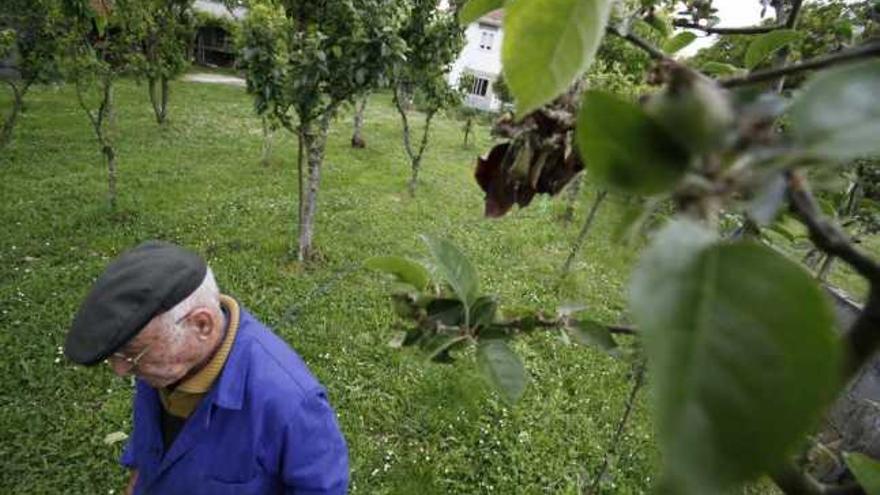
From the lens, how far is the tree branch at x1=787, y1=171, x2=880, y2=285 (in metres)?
0.27

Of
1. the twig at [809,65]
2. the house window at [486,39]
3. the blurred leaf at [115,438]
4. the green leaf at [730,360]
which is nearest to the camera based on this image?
the green leaf at [730,360]

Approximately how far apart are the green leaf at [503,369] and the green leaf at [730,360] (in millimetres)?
403

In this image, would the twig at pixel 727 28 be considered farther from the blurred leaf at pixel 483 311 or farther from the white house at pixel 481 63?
the white house at pixel 481 63

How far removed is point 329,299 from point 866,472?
545 centimetres

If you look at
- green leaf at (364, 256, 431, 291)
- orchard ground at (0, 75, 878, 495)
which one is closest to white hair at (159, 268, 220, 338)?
orchard ground at (0, 75, 878, 495)

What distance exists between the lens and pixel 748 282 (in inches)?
8.0

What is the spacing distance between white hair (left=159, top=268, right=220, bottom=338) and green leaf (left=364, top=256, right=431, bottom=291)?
4.99 ft

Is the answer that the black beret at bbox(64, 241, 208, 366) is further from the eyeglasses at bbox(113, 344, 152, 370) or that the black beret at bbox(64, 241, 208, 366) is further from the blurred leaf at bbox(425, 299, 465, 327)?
the blurred leaf at bbox(425, 299, 465, 327)

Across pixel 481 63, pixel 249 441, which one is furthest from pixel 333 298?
pixel 481 63

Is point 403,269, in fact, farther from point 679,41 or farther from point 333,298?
point 333,298

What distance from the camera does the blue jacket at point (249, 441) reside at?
1921mm

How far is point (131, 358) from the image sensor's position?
1922 mm

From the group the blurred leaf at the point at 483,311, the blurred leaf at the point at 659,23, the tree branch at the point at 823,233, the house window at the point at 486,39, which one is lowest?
the blurred leaf at the point at 483,311

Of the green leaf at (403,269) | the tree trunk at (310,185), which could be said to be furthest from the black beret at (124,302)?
the tree trunk at (310,185)
